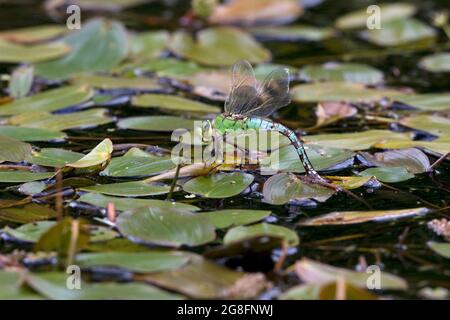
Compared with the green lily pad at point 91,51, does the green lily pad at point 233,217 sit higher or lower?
lower

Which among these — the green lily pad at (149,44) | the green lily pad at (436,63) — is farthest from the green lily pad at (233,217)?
the green lily pad at (436,63)

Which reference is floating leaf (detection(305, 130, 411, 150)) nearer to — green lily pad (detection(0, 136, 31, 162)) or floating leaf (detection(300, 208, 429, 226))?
floating leaf (detection(300, 208, 429, 226))

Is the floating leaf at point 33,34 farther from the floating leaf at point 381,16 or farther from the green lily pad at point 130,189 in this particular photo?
the green lily pad at point 130,189

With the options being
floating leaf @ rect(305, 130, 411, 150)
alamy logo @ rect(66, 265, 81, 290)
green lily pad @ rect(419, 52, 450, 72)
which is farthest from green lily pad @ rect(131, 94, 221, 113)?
alamy logo @ rect(66, 265, 81, 290)

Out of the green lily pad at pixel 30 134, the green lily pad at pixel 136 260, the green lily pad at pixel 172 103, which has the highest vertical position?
the green lily pad at pixel 172 103

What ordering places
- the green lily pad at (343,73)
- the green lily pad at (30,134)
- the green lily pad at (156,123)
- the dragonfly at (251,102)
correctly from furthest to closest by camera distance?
the green lily pad at (343,73) → the green lily pad at (156,123) → the green lily pad at (30,134) → the dragonfly at (251,102)

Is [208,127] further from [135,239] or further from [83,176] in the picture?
[135,239]

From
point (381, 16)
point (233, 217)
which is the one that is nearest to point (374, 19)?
point (381, 16)
